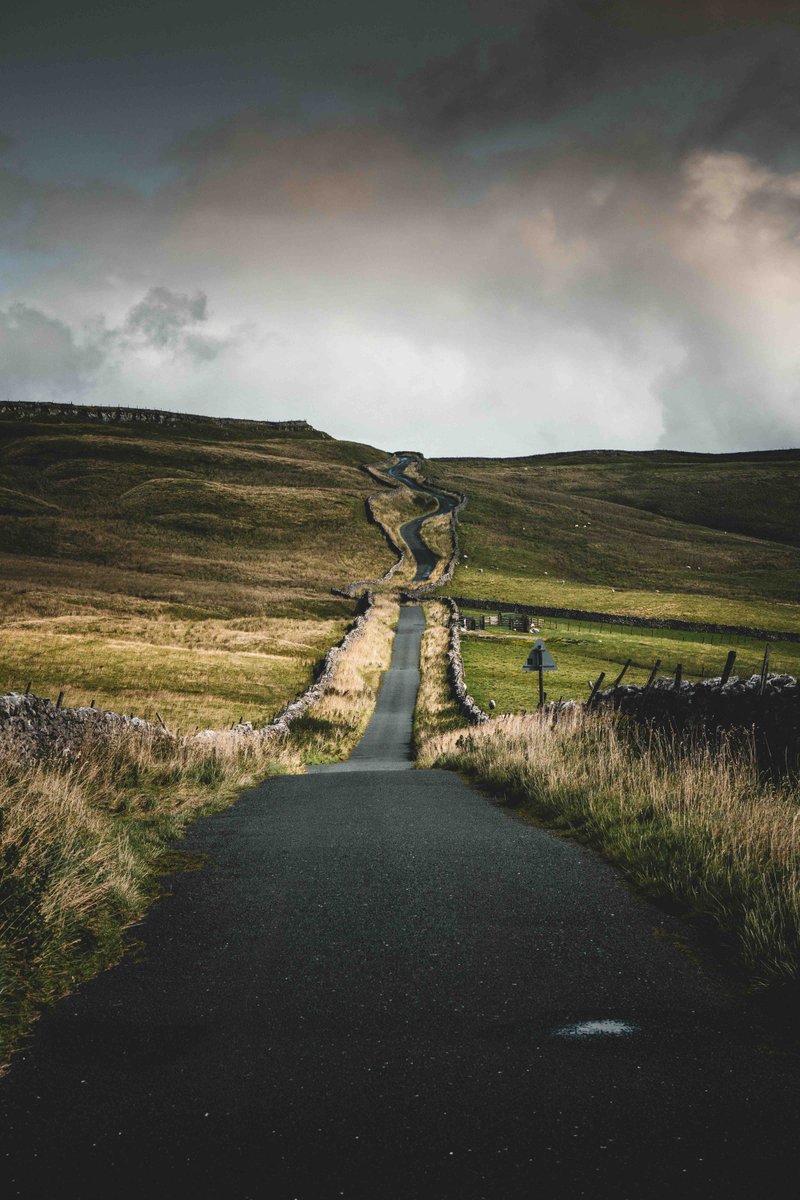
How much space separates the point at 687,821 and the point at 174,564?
7947 centimetres

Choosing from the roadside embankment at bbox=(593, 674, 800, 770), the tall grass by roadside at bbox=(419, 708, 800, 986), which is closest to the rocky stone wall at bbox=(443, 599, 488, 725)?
the roadside embankment at bbox=(593, 674, 800, 770)

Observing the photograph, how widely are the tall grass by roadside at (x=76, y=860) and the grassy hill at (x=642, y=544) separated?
6148cm

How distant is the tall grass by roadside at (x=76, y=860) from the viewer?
15.8 feet

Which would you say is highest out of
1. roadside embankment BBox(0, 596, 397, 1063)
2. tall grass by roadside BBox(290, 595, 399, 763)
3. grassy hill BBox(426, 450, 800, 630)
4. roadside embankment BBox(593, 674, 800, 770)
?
grassy hill BBox(426, 450, 800, 630)

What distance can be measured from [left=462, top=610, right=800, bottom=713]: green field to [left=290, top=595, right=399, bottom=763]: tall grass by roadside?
5.39m

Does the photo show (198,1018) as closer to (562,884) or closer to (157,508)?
(562,884)

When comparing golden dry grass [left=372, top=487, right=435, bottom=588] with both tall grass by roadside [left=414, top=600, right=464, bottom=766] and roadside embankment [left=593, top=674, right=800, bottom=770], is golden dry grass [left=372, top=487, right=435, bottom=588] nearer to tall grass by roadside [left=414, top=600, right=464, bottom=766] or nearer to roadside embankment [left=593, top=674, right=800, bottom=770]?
tall grass by roadside [left=414, top=600, right=464, bottom=766]

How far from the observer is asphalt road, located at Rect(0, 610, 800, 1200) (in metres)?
2.98

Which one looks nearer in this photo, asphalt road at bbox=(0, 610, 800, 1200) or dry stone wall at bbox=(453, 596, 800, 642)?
asphalt road at bbox=(0, 610, 800, 1200)

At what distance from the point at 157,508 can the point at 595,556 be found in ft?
222

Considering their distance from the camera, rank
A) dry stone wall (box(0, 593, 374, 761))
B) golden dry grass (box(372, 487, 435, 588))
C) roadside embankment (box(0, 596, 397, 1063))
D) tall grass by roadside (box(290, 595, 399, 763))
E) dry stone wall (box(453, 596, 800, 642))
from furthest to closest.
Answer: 1. golden dry grass (box(372, 487, 435, 588))
2. dry stone wall (box(453, 596, 800, 642))
3. tall grass by roadside (box(290, 595, 399, 763))
4. dry stone wall (box(0, 593, 374, 761))
5. roadside embankment (box(0, 596, 397, 1063))

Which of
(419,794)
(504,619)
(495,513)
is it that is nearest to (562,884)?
(419,794)

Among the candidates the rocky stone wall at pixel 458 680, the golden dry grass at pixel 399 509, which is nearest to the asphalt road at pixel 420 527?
the golden dry grass at pixel 399 509

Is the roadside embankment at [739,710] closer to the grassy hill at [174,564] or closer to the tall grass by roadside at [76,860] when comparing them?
the tall grass by roadside at [76,860]
